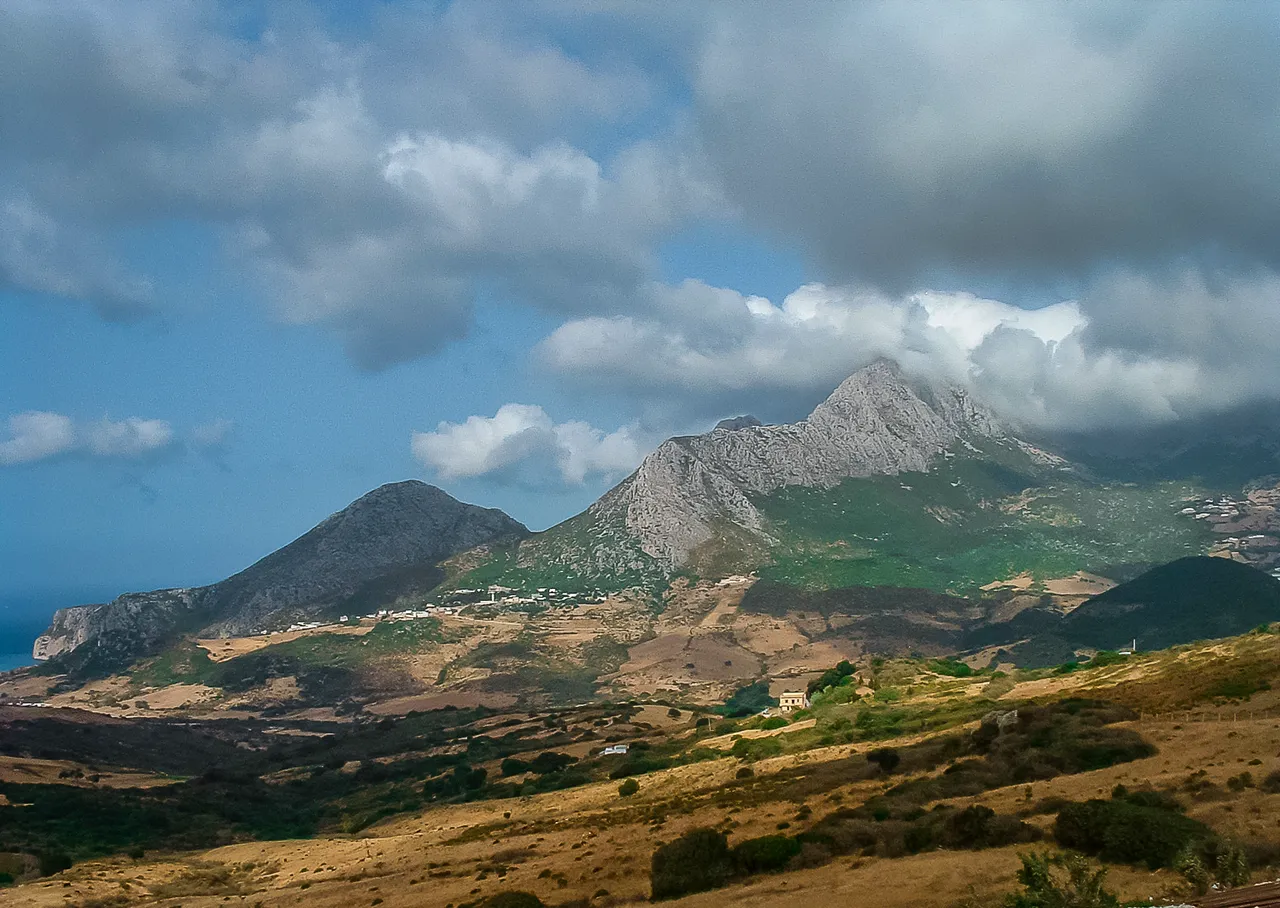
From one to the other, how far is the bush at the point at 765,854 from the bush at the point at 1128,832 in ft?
32.7

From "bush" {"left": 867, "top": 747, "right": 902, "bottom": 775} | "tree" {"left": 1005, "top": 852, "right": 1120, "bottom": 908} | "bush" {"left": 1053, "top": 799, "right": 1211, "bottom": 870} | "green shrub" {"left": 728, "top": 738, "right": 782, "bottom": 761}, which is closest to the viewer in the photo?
"tree" {"left": 1005, "top": 852, "right": 1120, "bottom": 908}

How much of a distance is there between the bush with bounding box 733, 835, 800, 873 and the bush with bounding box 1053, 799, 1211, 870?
9971 millimetres

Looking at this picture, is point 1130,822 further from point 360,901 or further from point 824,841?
point 360,901

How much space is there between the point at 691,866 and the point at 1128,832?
52.0ft

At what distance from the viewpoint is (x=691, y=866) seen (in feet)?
120

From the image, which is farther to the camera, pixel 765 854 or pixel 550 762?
pixel 550 762

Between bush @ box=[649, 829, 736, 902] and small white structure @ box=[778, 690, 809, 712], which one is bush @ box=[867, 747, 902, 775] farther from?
small white structure @ box=[778, 690, 809, 712]

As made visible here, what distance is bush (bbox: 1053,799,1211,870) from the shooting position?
96.2 feet

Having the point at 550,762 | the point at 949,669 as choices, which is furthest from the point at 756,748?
the point at 949,669

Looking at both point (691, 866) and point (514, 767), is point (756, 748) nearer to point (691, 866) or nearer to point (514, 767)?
point (514, 767)

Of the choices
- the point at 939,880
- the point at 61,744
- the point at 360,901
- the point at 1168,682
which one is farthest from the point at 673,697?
the point at 939,880

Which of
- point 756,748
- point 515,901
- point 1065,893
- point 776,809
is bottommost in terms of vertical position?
point 756,748

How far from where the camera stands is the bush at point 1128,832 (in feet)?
96.2

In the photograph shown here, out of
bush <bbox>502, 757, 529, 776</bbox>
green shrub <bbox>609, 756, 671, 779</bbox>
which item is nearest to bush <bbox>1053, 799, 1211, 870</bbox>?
green shrub <bbox>609, 756, 671, 779</bbox>
